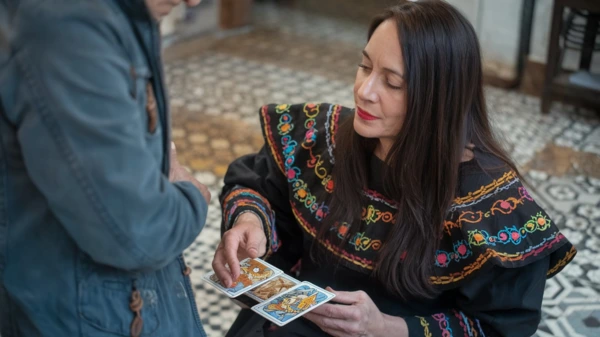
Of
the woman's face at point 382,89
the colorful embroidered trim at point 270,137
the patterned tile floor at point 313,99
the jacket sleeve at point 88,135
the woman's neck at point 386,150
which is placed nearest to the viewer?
the jacket sleeve at point 88,135

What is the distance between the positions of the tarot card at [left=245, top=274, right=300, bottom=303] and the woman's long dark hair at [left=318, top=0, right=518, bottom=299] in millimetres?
237

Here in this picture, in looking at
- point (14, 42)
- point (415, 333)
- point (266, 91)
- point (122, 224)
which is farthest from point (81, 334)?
point (266, 91)

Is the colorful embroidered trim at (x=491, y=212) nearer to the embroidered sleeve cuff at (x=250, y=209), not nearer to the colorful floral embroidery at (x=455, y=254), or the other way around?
the colorful floral embroidery at (x=455, y=254)

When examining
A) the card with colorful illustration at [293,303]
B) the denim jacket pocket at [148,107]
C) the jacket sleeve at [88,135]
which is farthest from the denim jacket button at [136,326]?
the card with colorful illustration at [293,303]

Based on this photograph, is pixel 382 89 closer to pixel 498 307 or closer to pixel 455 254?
pixel 455 254

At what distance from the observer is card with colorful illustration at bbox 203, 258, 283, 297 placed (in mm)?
1834

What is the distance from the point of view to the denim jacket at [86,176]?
3.56 feet

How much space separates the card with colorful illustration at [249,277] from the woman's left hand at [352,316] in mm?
152

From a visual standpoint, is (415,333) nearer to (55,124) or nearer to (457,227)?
(457,227)

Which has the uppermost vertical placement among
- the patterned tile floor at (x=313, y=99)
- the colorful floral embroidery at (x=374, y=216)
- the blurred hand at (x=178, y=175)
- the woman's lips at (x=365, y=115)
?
the blurred hand at (x=178, y=175)

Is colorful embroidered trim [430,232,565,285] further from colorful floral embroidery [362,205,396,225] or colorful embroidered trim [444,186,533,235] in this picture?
colorful floral embroidery [362,205,396,225]

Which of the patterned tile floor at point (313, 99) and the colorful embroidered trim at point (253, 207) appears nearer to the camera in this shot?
the colorful embroidered trim at point (253, 207)

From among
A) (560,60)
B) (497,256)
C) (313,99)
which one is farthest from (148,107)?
(560,60)

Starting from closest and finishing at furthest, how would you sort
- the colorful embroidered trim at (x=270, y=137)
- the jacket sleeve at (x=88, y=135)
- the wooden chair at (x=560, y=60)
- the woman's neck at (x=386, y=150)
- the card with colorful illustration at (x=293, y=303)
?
the jacket sleeve at (x=88, y=135) → the card with colorful illustration at (x=293, y=303) → the woman's neck at (x=386, y=150) → the colorful embroidered trim at (x=270, y=137) → the wooden chair at (x=560, y=60)
